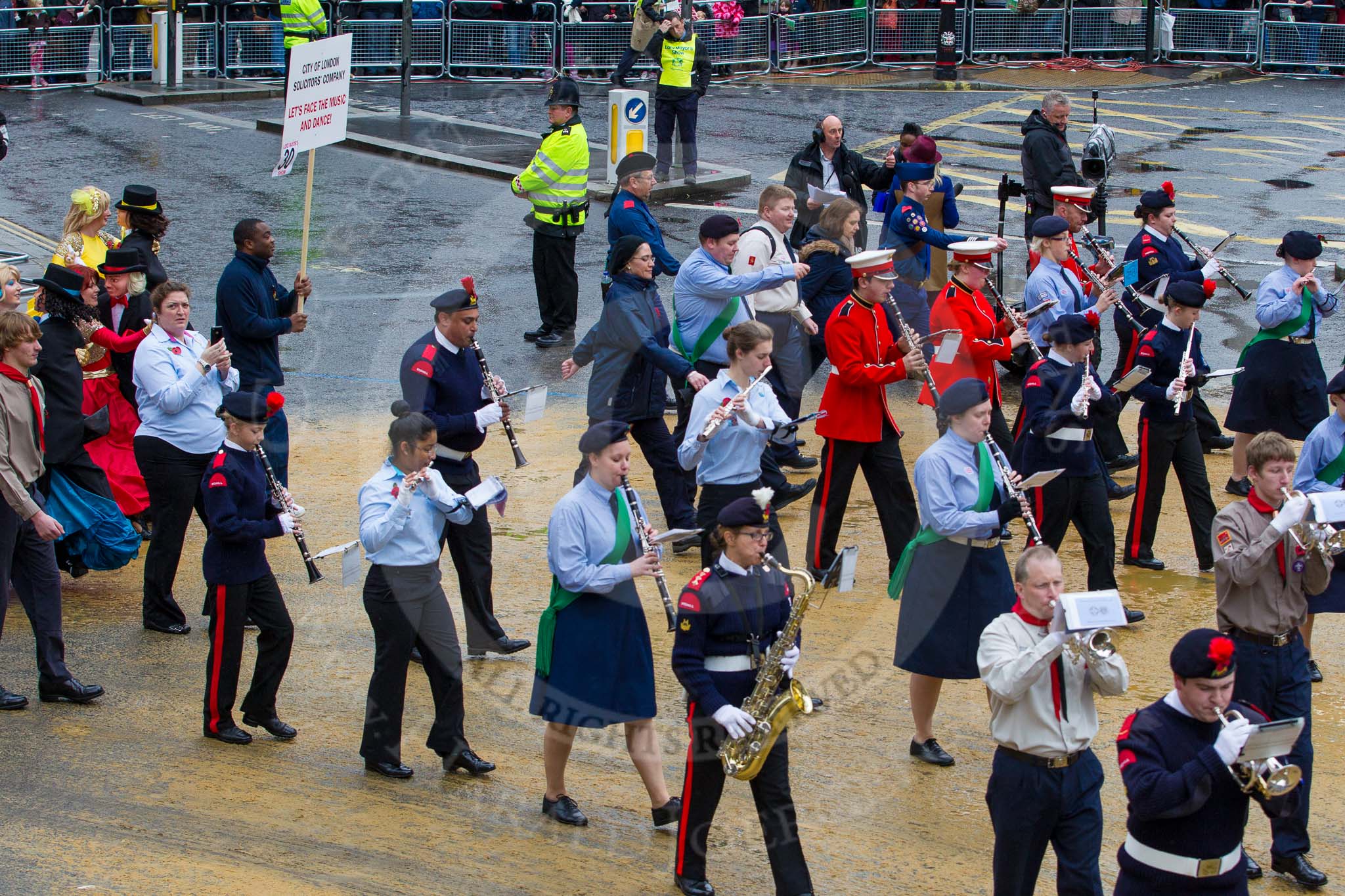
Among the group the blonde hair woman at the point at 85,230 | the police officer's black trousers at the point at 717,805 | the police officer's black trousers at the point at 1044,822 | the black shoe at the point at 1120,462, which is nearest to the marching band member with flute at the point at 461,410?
the police officer's black trousers at the point at 717,805

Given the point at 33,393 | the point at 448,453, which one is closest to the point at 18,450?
the point at 33,393

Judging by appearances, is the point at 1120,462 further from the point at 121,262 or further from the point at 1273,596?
the point at 121,262

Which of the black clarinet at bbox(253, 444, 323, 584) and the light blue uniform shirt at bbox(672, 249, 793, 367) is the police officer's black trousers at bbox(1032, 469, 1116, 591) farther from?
the black clarinet at bbox(253, 444, 323, 584)

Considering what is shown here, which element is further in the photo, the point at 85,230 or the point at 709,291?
the point at 85,230

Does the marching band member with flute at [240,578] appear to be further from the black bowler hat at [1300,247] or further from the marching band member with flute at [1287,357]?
the black bowler hat at [1300,247]

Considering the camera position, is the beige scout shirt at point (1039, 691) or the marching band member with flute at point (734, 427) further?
the marching band member with flute at point (734, 427)

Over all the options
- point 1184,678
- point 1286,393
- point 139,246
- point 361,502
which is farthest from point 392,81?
point 1184,678

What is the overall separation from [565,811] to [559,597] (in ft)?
3.04

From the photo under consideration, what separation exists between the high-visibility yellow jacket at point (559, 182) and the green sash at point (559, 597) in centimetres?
731

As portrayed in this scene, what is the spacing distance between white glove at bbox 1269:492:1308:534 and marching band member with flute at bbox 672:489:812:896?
2102 mm

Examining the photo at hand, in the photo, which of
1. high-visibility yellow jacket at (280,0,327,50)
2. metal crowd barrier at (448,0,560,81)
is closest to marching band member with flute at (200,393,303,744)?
high-visibility yellow jacket at (280,0,327,50)

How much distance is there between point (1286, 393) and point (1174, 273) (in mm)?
1148

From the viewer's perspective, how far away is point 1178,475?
10.0 m

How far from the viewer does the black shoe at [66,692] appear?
8055mm
